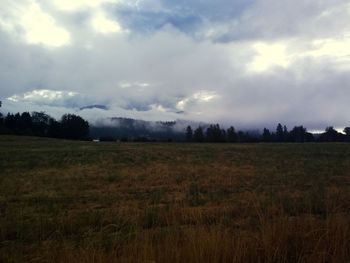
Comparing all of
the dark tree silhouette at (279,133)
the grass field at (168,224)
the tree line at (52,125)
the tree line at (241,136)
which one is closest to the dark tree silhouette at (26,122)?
the tree line at (52,125)

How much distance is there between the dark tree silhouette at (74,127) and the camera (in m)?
126

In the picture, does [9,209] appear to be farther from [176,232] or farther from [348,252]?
[348,252]

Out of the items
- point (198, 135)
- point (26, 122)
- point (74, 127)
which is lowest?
point (198, 135)

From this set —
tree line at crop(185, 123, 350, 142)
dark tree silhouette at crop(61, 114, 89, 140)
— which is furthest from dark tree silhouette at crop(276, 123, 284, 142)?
dark tree silhouette at crop(61, 114, 89, 140)

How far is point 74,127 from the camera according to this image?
12738cm

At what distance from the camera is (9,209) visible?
12219mm

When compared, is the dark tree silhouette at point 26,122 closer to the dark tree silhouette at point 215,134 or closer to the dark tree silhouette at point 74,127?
the dark tree silhouette at point 74,127

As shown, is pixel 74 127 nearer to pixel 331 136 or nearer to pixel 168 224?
pixel 331 136

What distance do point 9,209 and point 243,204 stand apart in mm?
6428

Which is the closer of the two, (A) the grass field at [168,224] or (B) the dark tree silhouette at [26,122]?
(A) the grass field at [168,224]

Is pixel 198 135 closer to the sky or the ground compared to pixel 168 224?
closer to the sky

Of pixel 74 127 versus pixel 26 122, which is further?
pixel 26 122

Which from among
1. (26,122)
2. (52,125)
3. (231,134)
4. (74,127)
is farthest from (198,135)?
(26,122)

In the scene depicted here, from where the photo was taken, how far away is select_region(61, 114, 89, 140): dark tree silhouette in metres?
126
